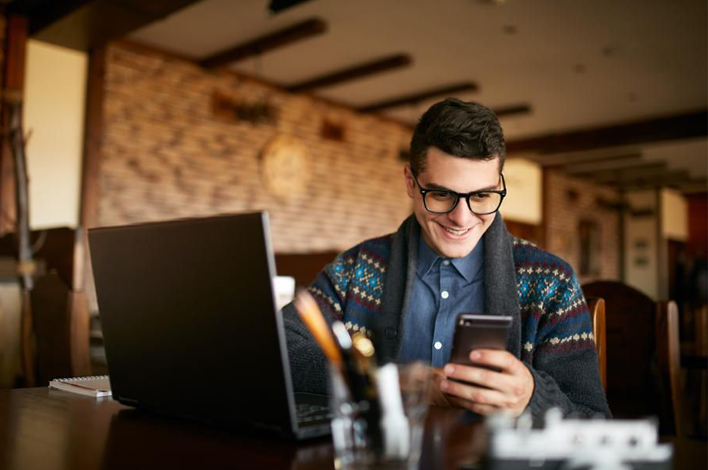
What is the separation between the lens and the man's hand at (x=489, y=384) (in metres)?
0.94

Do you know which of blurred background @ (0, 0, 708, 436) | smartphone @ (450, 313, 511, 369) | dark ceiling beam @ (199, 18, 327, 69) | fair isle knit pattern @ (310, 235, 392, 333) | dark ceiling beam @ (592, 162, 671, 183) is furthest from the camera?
dark ceiling beam @ (592, 162, 671, 183)

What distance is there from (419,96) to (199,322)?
6.08 m

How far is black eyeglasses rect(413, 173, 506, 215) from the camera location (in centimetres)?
136

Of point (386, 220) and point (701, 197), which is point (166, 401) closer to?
point (386, 220)

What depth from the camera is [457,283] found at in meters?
1.52

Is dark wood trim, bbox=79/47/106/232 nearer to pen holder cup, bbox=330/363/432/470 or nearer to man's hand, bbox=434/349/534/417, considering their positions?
man's hand, bbox=434/349/534/417

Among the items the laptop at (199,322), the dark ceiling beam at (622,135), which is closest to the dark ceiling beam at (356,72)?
the dark ceiling beam at (622,135)

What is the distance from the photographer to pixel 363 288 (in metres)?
1.59

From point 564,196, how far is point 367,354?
10798mm

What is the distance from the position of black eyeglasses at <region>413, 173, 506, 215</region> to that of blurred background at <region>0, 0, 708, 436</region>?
5.24ft

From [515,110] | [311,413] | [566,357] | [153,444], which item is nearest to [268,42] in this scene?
[515,110]

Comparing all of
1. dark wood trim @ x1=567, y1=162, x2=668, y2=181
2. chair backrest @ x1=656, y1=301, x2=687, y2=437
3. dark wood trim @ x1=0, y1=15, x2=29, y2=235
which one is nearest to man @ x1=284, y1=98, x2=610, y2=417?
chair backrest @ x1=656, y1=301, x2=687, y2=437

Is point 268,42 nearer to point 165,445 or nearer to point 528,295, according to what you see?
point 528,295

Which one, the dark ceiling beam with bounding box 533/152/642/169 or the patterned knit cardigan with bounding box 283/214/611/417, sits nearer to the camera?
the patterned knit cardigan with bounding box 283/214/611/417
